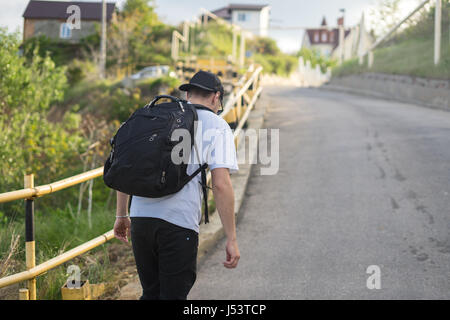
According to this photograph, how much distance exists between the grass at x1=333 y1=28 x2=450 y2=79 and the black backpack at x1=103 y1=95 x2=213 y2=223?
12.5 meters

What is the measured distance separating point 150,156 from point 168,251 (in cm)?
55


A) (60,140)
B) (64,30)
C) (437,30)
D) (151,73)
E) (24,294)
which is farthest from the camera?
(151,73)

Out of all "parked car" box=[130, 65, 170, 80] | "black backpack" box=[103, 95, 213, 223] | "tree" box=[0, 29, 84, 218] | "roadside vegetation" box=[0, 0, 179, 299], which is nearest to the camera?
"black backpack" box=[103, 95, 213, 223]

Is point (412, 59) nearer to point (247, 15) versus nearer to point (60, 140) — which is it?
point (60, 140)

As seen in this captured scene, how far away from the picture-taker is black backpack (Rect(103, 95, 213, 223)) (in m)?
2.88

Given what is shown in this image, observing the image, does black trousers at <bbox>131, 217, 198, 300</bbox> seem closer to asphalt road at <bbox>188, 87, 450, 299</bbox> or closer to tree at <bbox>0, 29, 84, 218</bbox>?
asphalt road at <bbox>188, 87, 450, 299</bbox>

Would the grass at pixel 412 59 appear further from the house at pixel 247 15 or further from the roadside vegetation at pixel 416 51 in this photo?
the house at pixel 247 15

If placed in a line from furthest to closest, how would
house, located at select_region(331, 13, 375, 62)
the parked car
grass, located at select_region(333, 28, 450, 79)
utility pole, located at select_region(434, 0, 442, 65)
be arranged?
the parked car
house, located at select_region(331, 13, 375, 62)
grass, located at select_region(333, 28, 450, 79)
utility pole, located at select_region(434, 0, 442, 65)

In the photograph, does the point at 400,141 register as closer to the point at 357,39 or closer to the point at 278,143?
the point at 278,143

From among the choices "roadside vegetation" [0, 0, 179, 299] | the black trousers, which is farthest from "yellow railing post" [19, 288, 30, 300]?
the black trousers

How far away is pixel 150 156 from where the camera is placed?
9.42 ft

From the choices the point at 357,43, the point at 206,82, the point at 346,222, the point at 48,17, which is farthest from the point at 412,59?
the point at 206,82

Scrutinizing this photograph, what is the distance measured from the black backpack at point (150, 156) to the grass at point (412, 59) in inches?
491
